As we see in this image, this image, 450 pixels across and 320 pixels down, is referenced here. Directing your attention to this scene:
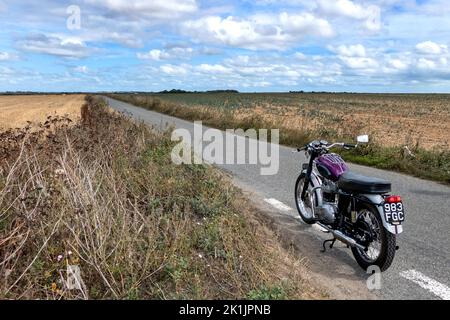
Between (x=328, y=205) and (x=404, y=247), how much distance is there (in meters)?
1.03

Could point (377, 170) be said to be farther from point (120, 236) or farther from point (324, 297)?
point (120, 236)

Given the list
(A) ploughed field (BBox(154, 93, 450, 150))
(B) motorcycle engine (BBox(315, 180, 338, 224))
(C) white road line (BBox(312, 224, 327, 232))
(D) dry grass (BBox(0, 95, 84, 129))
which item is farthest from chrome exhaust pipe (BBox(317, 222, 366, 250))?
(A) ploughed field (BBox(154, 93, 450, 150))

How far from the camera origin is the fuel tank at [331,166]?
518 centimetres

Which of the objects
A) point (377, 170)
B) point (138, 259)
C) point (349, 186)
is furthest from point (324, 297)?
point (377, 170)

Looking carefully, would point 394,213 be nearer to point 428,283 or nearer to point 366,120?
point 428,283

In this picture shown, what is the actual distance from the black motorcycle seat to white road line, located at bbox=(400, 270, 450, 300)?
890mm

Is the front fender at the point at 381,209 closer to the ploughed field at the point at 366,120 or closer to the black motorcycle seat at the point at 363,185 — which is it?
the black motorcycle seat at the point at 363,185

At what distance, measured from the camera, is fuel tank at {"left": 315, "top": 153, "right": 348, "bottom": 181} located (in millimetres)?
5180

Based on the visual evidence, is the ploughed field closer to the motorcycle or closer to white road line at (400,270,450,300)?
the motorcycle

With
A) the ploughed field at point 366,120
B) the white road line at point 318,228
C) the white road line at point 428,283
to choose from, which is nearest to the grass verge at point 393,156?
the ploughed field at point 366,120

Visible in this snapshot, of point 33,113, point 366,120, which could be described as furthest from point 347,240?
point 33,113

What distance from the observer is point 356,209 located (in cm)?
479

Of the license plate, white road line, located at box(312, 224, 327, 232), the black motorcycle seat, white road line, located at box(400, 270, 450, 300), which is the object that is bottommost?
white road line, located at box(400, 270, 450, 300)

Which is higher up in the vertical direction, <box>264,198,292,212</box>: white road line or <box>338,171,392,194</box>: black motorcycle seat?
<box>338,171,392,194</box>: black motorcycle seat
